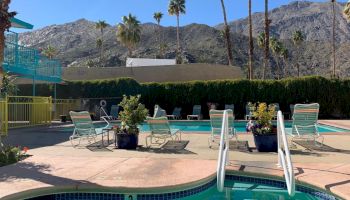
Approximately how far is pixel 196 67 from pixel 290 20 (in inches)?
6143

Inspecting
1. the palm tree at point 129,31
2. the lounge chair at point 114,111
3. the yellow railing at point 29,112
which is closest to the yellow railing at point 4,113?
the yellow railing at point 29,112

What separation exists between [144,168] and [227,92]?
18341 millimetres

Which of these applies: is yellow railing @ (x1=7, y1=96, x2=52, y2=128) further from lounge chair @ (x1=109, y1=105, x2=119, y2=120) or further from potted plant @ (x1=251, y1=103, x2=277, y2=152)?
potted plant @ (x1=251, y1=103, x2=277, y2=152)

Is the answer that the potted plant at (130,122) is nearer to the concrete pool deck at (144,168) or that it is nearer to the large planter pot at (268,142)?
the concrete pool deck at (144,168)

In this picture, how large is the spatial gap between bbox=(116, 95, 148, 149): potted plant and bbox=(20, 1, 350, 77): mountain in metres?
59.4

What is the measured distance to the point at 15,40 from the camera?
59.4 ft

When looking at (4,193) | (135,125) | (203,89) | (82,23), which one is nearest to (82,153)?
(135,125)

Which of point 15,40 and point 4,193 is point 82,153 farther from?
point 15,40

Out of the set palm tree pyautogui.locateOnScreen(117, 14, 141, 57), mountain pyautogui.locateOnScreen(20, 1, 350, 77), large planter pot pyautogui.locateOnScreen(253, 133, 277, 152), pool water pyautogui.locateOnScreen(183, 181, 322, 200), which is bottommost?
pool water pyautogui.locateOnScreen(183, 181, 322, 200)

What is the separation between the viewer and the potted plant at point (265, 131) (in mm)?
9055

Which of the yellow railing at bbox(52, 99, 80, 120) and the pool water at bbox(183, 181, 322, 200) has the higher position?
the yellow railing at bbox(52, 99, 80, 120)

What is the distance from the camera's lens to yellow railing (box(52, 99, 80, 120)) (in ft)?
79.4

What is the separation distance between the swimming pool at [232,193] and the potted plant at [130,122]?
3493 millimetres

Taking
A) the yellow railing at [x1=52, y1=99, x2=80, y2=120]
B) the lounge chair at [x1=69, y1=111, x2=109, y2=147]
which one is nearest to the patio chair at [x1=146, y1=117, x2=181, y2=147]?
the lounge chair at [x1=69, y1=111, x2=109, y2=147]
